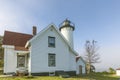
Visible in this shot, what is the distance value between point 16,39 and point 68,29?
10174 mm

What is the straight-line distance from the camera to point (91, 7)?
61.7ft

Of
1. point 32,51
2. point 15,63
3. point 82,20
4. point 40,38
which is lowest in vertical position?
point 15,63

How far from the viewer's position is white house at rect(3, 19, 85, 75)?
59.0 feet

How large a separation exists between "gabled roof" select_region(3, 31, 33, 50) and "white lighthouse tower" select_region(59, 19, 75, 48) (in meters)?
7.40

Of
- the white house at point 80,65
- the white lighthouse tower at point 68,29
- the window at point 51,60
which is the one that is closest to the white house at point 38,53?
the window at point 51,60

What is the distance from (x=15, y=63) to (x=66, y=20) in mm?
13491

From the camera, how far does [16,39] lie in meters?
20.4

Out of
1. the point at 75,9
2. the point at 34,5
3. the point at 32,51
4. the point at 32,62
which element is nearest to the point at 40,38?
the point at 32,51

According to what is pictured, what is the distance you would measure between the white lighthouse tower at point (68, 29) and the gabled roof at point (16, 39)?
7396mm

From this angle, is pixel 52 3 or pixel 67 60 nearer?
pixel 52 3

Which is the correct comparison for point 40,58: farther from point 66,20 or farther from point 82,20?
point 66,20

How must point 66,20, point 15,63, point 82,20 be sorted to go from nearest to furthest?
point 15,63
point 82,20
point 66,20

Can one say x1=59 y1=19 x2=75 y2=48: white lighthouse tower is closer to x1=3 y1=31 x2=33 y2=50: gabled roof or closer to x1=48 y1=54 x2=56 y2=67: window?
x1=48 y1=54 x2=56 y2=67: window

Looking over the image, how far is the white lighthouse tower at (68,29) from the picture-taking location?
26.0 meters
